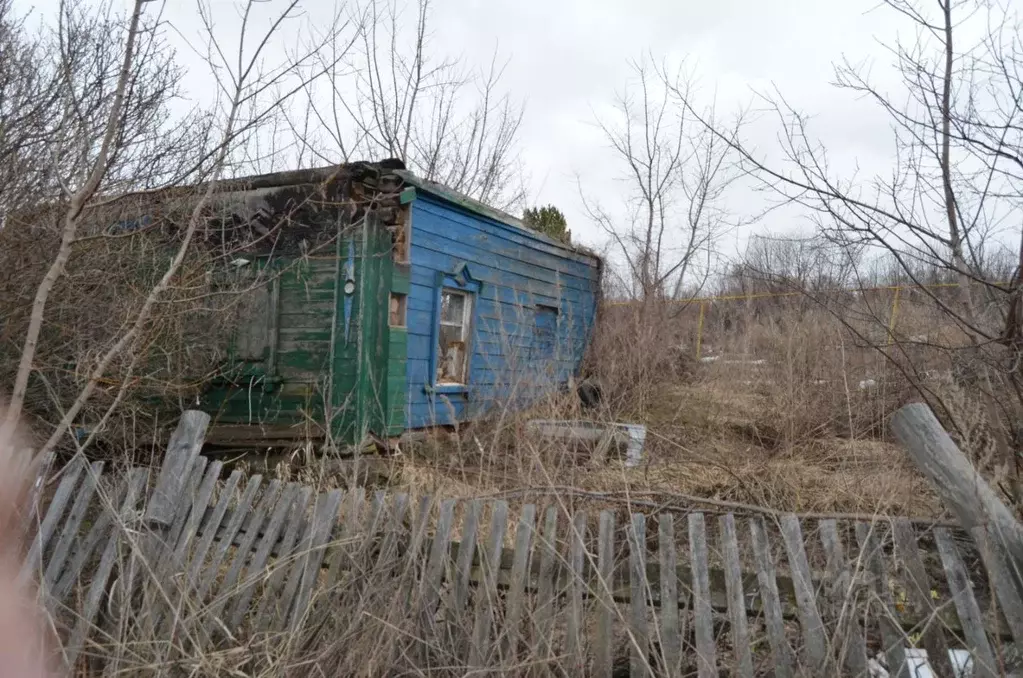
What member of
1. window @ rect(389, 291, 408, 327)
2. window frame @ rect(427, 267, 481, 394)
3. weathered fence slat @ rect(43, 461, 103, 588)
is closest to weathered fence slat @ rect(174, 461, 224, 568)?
weathered fence slat @ rect(43, 461, 103, 588)

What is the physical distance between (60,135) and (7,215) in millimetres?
1285

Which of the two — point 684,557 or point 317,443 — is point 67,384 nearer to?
point 317,443

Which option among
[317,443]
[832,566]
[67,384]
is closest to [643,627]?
[832,566]

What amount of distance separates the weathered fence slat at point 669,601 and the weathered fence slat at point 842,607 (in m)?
0.55

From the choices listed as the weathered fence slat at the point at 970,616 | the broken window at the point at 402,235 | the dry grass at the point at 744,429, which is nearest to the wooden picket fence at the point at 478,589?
the weathered fence slat at the point at 970,616

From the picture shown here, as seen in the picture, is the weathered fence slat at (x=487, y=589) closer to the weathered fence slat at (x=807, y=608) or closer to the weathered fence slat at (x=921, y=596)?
the weathered fence slat at (x=807, y=608)

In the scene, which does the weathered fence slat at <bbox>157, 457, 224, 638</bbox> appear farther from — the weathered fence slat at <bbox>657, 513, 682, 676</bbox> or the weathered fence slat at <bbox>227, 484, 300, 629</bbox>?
the weathered fence slat at <bbox>657, 513, 682, 676</bbox>

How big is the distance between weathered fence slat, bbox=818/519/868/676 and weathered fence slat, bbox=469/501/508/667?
1241mm

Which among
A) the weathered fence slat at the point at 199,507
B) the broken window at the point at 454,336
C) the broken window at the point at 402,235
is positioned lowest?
the weathered fence slat at the point at 199,507

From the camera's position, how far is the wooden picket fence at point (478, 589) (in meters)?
2.58

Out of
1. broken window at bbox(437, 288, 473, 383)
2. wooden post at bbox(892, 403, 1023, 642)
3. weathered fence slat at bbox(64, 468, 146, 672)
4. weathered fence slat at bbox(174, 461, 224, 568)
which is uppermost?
broken window at bbox(437, 288, 473, 383)

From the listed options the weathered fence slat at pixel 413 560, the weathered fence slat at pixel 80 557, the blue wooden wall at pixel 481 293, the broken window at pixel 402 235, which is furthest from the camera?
the blue wooden wall at pixel 481 293

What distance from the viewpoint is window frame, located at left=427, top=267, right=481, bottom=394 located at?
7605 mm

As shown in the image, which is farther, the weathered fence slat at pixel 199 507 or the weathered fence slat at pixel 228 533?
the weathered fence slat at pixel 199 507
